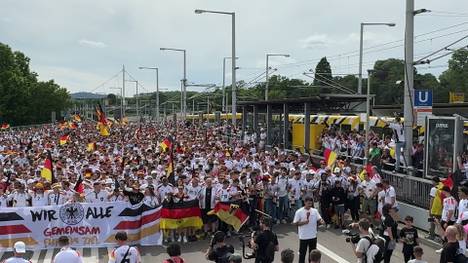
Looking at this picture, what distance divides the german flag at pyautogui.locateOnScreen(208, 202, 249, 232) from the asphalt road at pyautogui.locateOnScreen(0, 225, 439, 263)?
0.45 meters

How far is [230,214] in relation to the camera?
13.9 metres

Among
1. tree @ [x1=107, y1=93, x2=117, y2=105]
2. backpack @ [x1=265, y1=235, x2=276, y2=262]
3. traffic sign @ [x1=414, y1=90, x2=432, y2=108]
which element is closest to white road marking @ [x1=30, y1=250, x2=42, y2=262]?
backpack @ [x1=265, y1=235, x2=276, y2=262]

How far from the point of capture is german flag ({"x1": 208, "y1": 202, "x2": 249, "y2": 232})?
1394 centimetres

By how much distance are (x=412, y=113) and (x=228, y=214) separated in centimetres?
766

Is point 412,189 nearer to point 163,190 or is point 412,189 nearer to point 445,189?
point 445,189

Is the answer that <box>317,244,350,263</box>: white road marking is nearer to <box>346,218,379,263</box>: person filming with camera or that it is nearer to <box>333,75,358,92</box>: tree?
<box>346,218,379,263</box>: person filming with camera

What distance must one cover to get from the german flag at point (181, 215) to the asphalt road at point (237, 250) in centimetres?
51

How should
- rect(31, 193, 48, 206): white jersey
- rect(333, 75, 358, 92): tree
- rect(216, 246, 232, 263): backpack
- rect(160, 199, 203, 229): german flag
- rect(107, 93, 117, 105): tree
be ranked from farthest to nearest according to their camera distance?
rect(107, 93, 117, 105): tree < rect(333, 75, 358, 92): tree < rect(31, 193, 48, 206): white jersey < rect(160, 199, 203, 229): german flag < rect(216, 246, 232, 263): backpack

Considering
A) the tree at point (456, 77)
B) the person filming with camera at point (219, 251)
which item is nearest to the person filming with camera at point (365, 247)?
the person filming with camera at point (219, 251)

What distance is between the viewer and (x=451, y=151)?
1524 cm

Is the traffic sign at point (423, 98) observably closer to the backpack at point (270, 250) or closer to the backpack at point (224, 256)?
the backpack at point (270, 250)

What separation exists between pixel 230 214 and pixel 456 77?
89859 millimetres

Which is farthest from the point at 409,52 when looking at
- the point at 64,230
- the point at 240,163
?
the point at 64,230

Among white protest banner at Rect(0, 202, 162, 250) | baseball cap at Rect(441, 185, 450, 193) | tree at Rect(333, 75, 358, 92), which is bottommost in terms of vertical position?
white protest banner at Rect(0, 202, 162, 250)
